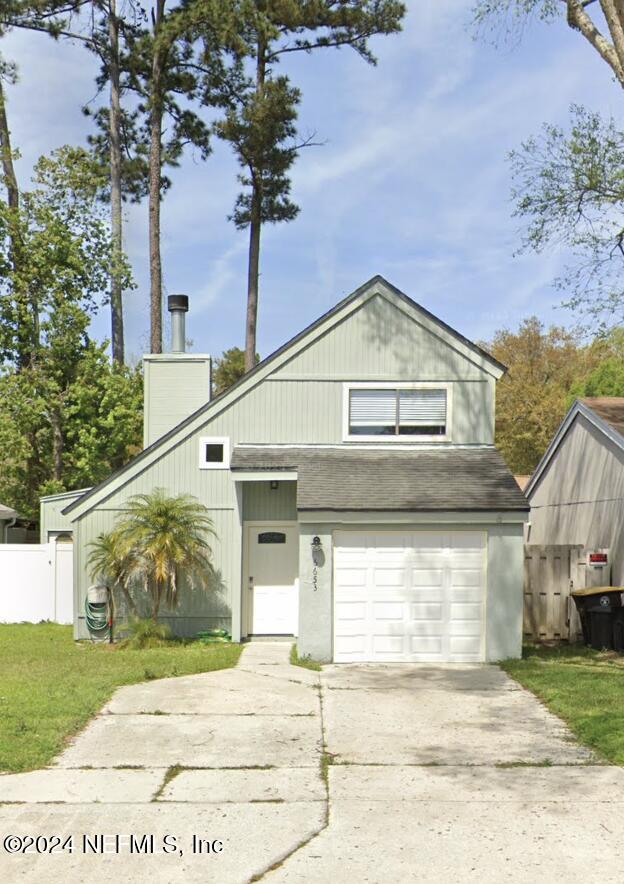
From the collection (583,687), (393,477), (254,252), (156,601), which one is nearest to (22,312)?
(254,252)

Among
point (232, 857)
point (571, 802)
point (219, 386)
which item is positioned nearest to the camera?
point (232, 857)

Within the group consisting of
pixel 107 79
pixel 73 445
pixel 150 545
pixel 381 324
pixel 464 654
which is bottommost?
pixel 464 654

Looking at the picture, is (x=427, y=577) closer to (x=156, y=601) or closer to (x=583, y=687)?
(x=583, y=687)

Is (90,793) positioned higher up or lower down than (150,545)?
lower down

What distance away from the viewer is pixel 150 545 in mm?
15570

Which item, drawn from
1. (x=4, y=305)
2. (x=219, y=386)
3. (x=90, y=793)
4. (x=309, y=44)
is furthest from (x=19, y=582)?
(x=219, y=386)

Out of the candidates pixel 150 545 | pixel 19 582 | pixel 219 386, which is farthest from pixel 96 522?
pixel 219 386

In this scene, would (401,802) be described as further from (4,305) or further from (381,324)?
(4,305)

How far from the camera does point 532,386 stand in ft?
139

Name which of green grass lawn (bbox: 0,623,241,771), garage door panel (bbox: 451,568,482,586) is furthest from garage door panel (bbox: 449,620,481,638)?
green grass lawn (bbox: 0,623,241,771)

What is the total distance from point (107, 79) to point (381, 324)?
17.7m

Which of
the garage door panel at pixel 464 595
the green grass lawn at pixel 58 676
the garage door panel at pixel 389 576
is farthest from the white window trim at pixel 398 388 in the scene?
the green grass lawn at pixel 58 676

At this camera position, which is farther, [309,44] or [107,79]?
[107,79]

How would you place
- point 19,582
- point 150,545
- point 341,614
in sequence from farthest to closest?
1. point 19,582
2. point 150,545
3. point 341,614
